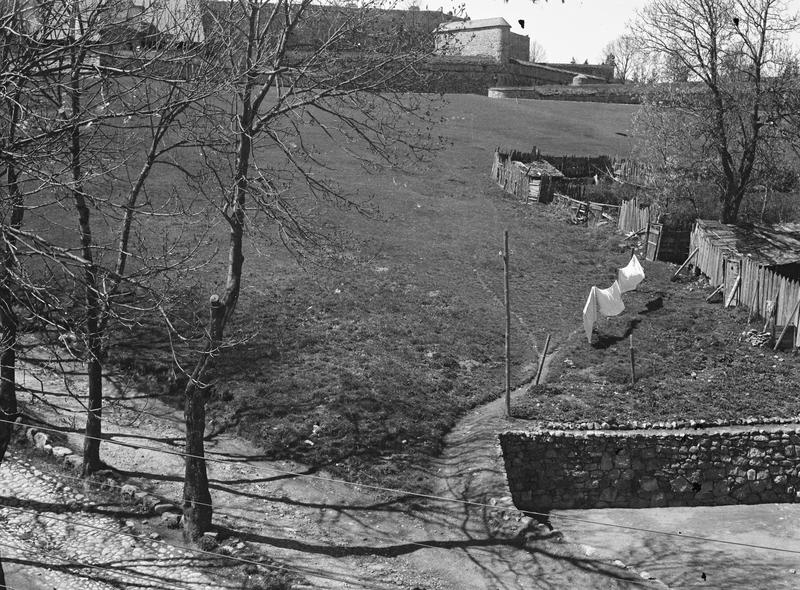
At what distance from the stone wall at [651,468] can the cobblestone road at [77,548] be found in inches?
261

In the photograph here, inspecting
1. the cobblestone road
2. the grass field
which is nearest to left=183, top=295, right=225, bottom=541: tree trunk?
the cobblestone road

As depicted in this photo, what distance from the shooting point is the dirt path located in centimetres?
1188

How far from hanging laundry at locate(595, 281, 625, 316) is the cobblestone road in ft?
44.1

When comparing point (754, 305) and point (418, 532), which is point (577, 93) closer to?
point (754, 305)

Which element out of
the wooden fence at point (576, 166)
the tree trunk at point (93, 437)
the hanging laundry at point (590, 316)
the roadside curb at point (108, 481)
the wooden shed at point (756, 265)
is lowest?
the roadside curb at point (108, 481)

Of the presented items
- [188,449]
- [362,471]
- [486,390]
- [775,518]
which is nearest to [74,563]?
[188,449]

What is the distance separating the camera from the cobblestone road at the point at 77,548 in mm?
11219

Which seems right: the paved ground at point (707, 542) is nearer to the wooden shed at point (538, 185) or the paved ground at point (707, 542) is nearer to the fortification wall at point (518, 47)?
the wooden shed at point (538, 185)

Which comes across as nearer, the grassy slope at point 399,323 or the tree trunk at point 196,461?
the tree trunk at point 196,461

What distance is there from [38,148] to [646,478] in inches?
489

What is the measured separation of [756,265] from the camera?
73.6ft

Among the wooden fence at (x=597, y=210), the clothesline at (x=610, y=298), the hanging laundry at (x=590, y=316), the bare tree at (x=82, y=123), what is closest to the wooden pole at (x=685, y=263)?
the clothesline at (x=610, y=298)

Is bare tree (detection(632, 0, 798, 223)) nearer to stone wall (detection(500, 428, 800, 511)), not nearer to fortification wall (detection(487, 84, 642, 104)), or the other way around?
stone wall (detection(500, 428, 800, 511))

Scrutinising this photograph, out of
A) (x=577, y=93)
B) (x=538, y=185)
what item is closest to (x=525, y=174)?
(x=538, y=185)
